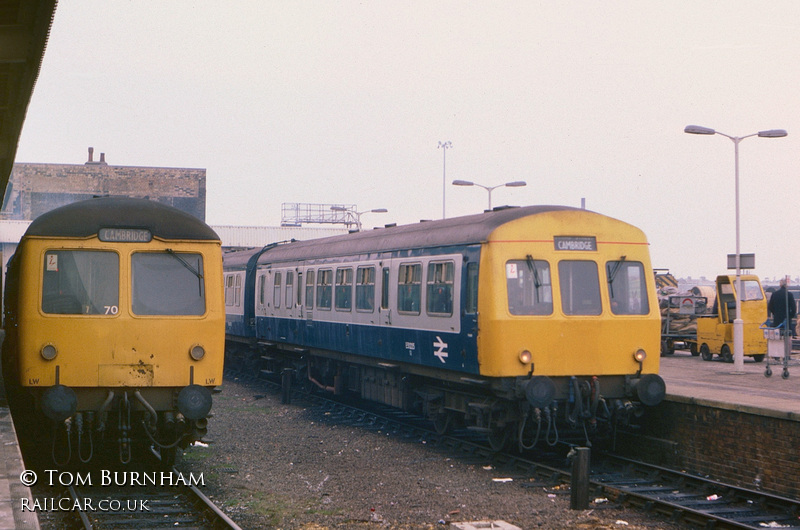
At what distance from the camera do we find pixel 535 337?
12.0m

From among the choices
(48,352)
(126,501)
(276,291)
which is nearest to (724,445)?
(126,501)

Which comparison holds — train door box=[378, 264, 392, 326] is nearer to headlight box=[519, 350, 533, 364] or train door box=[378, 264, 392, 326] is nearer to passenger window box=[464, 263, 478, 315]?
passenger window box=[464, 263, 478, 315]

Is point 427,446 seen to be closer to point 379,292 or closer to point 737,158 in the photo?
point 379,292

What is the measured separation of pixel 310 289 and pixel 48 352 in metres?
9.51

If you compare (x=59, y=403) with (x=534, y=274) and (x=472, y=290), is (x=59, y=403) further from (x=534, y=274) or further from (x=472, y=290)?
(x=534, y=274)

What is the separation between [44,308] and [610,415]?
23.0 ft

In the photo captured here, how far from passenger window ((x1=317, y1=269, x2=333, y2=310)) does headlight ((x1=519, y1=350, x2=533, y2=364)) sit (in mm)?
6803

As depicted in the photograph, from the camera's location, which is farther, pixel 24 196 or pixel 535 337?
pixel 24 196

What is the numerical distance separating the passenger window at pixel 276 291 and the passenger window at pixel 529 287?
10170 millimetres

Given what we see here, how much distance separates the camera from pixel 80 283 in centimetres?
1029

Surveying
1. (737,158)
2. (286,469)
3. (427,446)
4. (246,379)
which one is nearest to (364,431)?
(427,446)

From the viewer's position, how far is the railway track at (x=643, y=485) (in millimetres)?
9414

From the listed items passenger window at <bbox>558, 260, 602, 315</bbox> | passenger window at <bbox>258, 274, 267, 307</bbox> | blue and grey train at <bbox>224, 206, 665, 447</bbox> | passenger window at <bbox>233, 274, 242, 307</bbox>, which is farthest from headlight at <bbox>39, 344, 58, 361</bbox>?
passenger window at <bbox>233, 274, 242, 307</bbox>

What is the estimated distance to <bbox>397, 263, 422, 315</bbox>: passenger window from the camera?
562 inches
